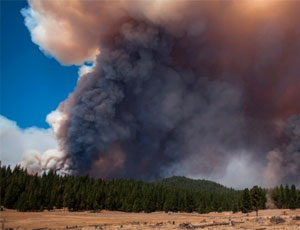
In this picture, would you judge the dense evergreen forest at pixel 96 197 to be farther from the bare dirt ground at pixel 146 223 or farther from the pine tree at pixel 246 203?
the bare dirt ground at pixel 146 223

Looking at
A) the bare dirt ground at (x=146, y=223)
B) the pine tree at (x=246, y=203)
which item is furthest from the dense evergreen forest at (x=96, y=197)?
the bare dirt ground at (x=146, y=223)

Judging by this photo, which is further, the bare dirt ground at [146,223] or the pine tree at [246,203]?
the pine tree at [246,203]

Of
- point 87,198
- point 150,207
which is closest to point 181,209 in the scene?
point 150,207

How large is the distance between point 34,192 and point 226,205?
4153 inches

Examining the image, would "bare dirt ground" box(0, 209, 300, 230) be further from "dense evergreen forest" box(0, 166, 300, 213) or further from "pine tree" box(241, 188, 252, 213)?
"pine tree" box(241, 188, 252, 213)

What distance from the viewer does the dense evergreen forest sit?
83.2m

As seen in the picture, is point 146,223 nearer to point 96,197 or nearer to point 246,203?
point 96,197

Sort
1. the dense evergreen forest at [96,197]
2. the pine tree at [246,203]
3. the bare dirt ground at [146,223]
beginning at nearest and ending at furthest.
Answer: the bare dirt ground at [146,223] → the dense evergreen forest at [96,197] → the pine tree at [246,203]

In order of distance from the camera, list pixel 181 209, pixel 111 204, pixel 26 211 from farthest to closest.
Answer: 1. pixel 181 209
2. pixel 111 204
3. pixel 26 211

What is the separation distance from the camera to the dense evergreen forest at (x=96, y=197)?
83200 mm

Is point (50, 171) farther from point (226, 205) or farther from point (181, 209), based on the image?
point (226, 205)

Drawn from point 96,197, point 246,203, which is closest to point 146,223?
point 96,197

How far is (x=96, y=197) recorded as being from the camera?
99.1 metres

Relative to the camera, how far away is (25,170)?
110750 millimetres
